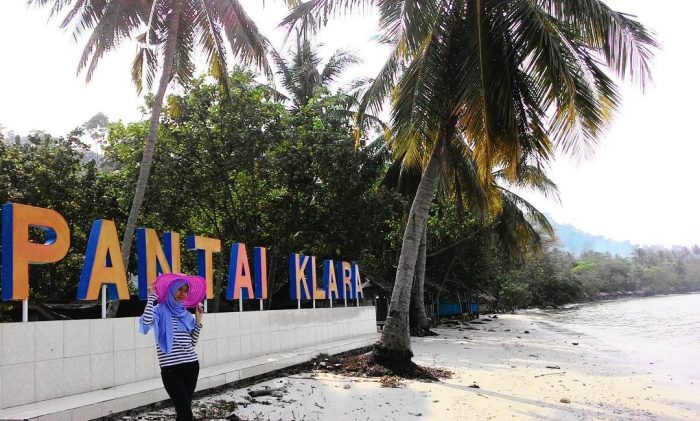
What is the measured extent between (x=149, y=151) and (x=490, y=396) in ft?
25.9

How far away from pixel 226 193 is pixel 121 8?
5.89 metres

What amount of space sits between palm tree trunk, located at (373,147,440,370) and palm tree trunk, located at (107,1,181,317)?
5067 mm

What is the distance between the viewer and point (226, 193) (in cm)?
1592

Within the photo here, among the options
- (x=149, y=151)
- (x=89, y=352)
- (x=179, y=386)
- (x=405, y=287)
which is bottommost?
(x=179, y=386)

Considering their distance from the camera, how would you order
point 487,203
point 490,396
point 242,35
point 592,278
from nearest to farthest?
point 490,396, point 242,35, point 487,203, point 592,278

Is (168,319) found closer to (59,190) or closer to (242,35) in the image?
(242,35)

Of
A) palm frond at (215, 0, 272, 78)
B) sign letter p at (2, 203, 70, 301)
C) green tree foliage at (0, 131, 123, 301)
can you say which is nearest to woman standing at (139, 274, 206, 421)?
sign letter p at (2, 203, 70, 301)

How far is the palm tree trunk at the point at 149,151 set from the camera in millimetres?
10469

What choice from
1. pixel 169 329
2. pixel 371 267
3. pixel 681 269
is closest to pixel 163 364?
pixel 169 329

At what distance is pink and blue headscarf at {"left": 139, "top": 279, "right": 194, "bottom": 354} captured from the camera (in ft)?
13.9

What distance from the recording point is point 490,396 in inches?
317

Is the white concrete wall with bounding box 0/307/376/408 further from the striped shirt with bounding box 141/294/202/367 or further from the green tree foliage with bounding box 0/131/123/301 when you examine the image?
the green tree foliage with bounding box 0/131/123/301

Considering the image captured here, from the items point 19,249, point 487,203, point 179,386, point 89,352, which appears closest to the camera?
point 179,386

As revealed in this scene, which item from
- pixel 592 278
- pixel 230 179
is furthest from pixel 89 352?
pixel 592 278
